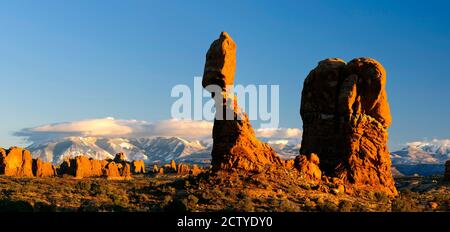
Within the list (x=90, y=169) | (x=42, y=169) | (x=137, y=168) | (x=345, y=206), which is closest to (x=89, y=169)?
(x=90, y=169)

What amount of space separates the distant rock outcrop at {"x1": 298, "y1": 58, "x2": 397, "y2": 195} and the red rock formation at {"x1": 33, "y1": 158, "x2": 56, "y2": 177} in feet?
199

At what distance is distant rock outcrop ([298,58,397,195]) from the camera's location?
44312 millimetres

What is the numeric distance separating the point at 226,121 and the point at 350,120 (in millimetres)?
11689

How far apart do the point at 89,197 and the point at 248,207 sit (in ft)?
39.4

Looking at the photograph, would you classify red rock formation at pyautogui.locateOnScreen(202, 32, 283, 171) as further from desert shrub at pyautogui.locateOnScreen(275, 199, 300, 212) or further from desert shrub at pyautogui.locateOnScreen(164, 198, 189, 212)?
desert shrub at pyautogui.locateOnScreen(164, 198, 189, 212)

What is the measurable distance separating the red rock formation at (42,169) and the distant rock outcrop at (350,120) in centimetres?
6067

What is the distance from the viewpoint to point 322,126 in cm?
4597

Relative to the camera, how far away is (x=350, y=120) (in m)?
44.4

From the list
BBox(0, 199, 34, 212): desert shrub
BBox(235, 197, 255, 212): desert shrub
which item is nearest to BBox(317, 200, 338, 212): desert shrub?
BBox(235, 197, 255, 212): desert shrub

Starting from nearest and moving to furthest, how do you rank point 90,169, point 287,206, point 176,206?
point 176,206, point 287,206, point 90,169

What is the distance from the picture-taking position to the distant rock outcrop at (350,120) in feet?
145

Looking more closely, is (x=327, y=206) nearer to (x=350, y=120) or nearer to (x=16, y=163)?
(x=350, y=120)

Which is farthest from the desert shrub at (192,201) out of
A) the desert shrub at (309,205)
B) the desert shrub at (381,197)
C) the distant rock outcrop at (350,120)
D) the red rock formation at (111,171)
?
the red rock formation at (111,171)

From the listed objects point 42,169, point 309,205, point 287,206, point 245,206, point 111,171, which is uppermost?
point 245,206
